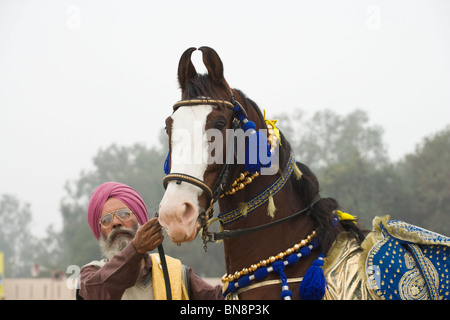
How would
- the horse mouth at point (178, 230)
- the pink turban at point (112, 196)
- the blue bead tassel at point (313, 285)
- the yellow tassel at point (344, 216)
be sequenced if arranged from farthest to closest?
the pink turban at point (112, 196) → the yellow tassel at point (344, 216) → the blue bead tassel at point (313, 285) → the horse mouth at point (178, 230)

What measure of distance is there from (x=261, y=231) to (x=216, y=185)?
0.50 metres

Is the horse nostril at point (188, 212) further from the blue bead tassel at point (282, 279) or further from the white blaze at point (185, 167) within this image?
the blue bead tassel at point (282, 279)

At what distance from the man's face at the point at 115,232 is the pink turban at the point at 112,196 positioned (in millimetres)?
37

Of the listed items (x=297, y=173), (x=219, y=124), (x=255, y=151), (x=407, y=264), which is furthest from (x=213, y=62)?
(x=407, y=264)

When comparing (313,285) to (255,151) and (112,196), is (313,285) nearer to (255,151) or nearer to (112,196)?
(255,151)

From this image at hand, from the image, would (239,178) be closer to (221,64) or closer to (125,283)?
(221,64)

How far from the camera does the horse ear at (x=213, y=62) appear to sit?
351cm

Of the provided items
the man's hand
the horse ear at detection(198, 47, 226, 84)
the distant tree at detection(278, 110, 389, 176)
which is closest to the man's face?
the man's hand

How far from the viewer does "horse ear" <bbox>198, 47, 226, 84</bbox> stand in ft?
11.5

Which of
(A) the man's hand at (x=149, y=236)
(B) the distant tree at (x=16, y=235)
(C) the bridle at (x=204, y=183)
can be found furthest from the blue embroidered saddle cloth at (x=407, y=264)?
(B) the distant tree at (x=16, y=235)

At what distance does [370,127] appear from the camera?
51656 millimetres

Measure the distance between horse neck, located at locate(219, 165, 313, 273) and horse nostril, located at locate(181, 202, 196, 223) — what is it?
53 cm

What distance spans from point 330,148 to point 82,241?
82.1ft
